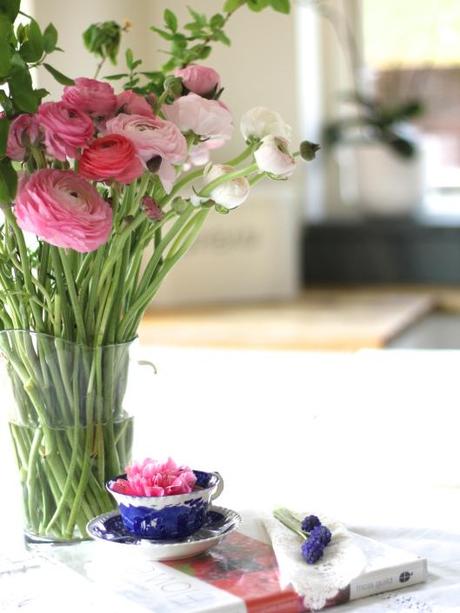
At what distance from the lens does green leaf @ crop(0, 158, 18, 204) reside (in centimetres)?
101

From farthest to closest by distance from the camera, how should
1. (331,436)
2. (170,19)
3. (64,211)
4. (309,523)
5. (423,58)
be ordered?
(423,58)
(331,436)
(170,19)
(309,523)
(64,211)

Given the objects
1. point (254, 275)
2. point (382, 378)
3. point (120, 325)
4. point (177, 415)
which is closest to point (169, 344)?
point (254, 275)

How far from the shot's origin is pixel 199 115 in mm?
1089

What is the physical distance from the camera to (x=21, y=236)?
106cm

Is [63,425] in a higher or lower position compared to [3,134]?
lower

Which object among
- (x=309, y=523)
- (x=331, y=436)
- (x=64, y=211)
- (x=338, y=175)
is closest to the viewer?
(x=64, y=211)

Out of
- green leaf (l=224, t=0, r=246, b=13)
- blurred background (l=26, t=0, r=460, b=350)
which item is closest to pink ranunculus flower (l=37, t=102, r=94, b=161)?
green leaf (l=224, t=0, r=246, b=13)

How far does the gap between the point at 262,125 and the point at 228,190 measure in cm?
8

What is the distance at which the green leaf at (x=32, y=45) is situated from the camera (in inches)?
42.3

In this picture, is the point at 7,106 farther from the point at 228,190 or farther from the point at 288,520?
the point at 288,520

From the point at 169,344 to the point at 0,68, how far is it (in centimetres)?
160

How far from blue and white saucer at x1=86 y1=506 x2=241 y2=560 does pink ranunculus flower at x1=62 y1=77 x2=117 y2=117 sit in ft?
1.18

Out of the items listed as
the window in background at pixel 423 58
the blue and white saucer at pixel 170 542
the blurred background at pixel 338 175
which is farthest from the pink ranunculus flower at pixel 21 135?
the window in background at pixel 423 58

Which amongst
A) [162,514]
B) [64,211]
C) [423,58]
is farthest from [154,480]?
[423,58]
